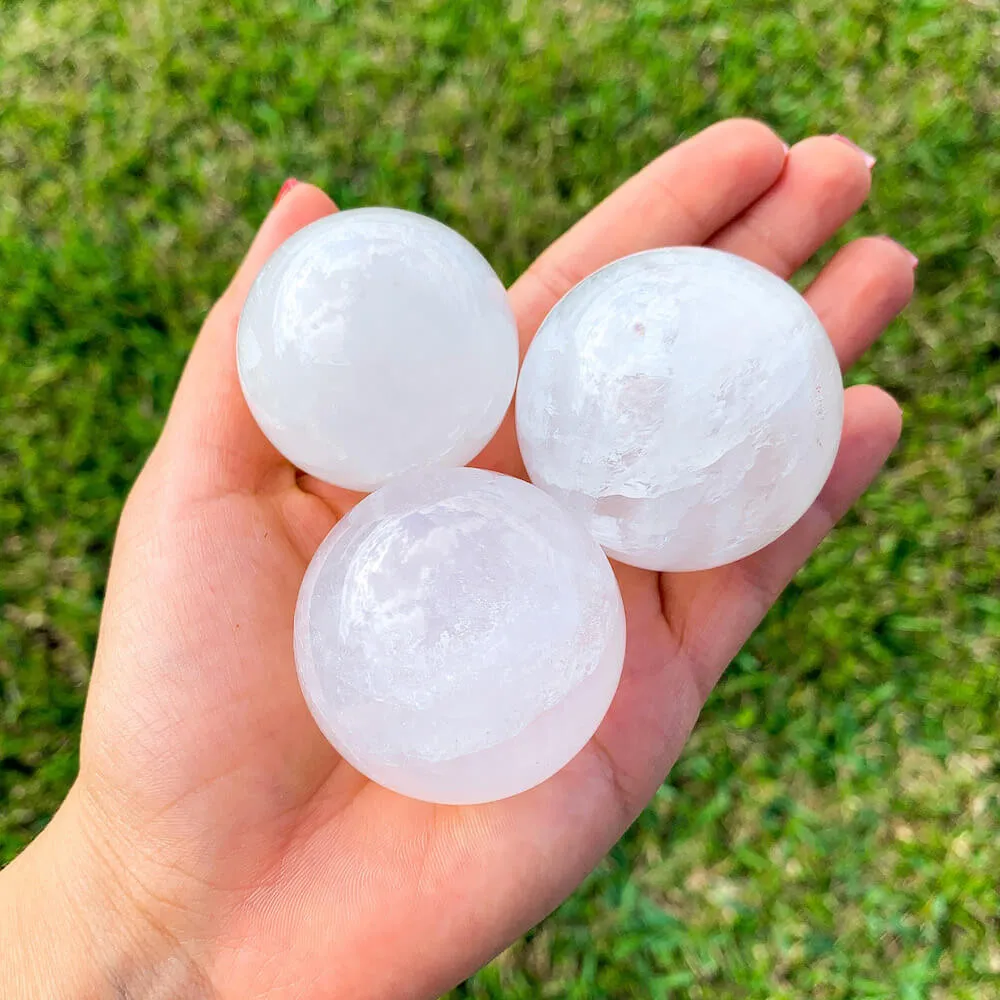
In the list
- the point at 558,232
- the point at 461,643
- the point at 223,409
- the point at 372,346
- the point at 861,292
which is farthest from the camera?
the point at 558,232

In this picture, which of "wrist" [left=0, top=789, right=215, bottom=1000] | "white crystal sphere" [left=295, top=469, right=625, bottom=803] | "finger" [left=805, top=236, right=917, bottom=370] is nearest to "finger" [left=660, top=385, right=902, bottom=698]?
"finger" [left=805, top=236, right=917, bottom=370]

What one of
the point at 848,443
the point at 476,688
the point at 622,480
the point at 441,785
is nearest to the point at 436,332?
the point at 622,480

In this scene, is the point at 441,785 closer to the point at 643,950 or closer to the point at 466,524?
the point at 466,524

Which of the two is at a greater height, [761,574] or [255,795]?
[255,795]

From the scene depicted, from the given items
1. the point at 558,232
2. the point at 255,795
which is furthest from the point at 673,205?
the point at 255,795

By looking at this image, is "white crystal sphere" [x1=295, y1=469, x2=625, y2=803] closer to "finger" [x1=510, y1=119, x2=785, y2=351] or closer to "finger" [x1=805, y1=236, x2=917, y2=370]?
"finger" [x1=510, y1=119, x2=785, y2=351]

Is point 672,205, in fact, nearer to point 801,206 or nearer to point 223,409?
point 801,206
